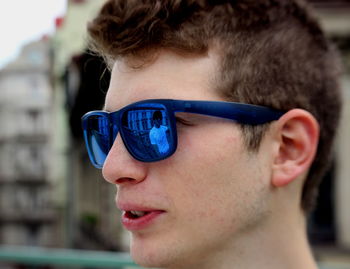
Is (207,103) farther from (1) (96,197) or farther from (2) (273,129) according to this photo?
(1) (96,197)

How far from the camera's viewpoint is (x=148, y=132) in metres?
1.52

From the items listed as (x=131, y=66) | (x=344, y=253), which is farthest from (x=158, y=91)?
(x=344, y=253)

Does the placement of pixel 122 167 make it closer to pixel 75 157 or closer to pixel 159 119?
pixel 159 119

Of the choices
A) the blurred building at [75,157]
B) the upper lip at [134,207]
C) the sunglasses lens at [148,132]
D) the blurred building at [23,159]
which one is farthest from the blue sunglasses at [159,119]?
the blurred building at [23,159]

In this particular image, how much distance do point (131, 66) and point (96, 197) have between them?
63.3ft

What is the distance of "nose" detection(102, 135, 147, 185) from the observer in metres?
1.50

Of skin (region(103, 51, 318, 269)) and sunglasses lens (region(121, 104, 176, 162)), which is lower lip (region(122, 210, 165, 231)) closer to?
skin (region(103, 51, 318, 269))

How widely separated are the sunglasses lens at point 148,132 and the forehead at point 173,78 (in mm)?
39

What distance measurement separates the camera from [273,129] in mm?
1565

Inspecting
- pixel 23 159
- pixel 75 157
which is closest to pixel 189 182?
pixel 75 157

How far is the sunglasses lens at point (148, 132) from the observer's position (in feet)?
4.86

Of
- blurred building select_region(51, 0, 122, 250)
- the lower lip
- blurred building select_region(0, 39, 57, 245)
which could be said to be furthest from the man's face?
Answer: blurred building select_region(0, 39, 57, 245)

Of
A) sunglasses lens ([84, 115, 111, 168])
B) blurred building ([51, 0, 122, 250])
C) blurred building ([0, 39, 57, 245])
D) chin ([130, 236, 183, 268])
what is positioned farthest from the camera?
blurred building ([0, 39, 57, 245])

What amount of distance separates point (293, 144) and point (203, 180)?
29 cm
